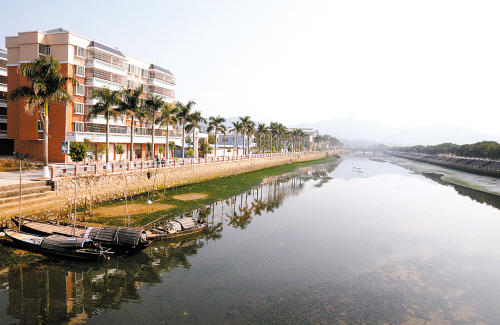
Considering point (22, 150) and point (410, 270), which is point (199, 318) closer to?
point (410, 270)

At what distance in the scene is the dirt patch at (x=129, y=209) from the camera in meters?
31.4

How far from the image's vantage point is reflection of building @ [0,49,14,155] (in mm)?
55625

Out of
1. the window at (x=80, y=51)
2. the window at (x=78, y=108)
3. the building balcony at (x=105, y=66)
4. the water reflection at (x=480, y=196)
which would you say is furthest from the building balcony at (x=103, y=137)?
the water reflection at (x=480, y=196)

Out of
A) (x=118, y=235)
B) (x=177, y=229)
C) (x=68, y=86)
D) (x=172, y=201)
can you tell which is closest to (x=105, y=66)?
(x=68, y=86)

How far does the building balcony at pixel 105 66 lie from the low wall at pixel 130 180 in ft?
82.3

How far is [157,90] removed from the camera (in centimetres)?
7469

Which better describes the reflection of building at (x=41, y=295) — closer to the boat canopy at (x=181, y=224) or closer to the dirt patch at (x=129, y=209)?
the boat canopy at (x=181, y=224)

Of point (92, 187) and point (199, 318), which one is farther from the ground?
point (92, 187)

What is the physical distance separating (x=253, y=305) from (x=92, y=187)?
26070mm

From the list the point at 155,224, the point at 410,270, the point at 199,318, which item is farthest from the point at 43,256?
the point at 410,270

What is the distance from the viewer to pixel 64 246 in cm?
2102

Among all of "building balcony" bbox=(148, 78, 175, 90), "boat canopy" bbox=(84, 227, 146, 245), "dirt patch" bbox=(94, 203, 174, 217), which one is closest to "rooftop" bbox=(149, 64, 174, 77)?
"building balcony" bbox=(148, 78, 175, 90)

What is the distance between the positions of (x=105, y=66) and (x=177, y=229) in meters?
44.9

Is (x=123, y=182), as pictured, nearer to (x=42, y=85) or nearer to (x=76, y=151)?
(x=76, y=151)
